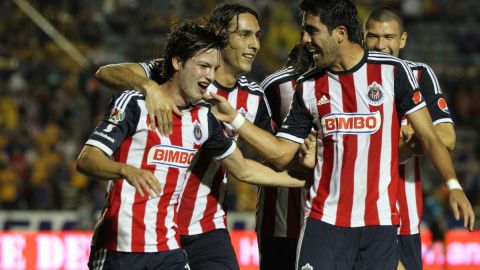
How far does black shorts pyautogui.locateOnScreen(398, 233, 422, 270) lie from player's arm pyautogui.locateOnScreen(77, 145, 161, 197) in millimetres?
2094

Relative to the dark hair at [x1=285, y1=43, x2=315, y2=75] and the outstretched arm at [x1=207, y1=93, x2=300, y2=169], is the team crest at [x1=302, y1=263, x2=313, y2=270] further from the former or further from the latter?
the dark hair at [x1=285, y1=43, x2=315, y2=75]

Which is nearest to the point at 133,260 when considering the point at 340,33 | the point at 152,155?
the point at 152,155

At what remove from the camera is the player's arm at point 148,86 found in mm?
5188

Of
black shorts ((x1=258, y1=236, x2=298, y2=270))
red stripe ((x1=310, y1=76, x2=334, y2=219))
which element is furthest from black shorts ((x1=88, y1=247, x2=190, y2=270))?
black shorts ((x1=258, y1=236, x2=298, y2=270))

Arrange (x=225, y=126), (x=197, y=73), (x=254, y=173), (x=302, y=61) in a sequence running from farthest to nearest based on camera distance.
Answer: (x=302, y=61) < (x=225, y=126) < (x=254, y=173) < (x=197, y=73)

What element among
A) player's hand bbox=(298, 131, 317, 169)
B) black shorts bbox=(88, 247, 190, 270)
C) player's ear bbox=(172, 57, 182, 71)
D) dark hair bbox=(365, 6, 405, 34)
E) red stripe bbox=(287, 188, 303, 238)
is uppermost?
dark hair bbox=(365, 6, 405, 34)

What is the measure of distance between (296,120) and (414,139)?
0.68 meters

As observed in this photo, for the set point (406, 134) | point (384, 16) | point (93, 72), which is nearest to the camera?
point (406, 134)

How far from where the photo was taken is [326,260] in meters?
5.23

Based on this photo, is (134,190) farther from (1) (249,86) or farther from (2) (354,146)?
(1) (249,86)

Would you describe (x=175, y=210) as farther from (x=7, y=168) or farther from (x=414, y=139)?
(x=7, y=168)

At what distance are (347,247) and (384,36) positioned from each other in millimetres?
1820

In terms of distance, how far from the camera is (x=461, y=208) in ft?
16.9

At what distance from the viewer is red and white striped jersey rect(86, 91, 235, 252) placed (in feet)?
16.9
